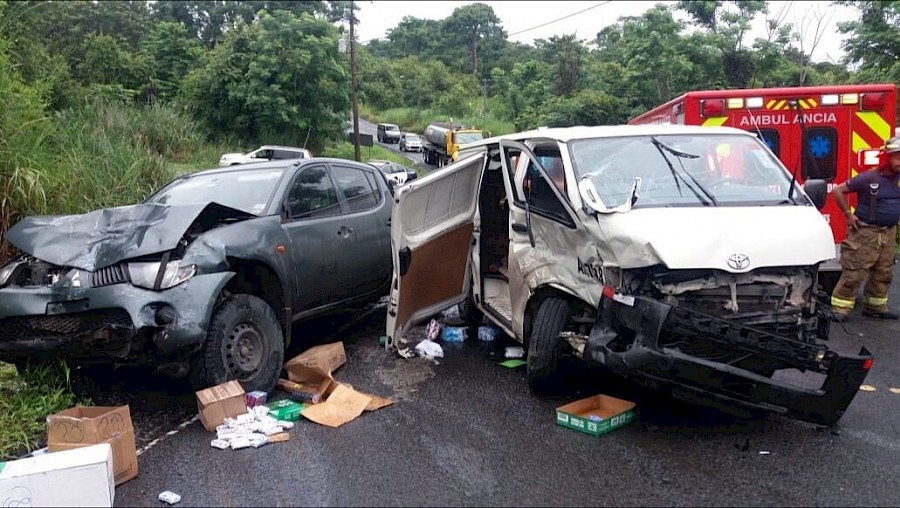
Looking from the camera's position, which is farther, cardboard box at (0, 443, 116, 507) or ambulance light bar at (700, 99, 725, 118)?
ambulance light bar at (700, 99, 725, 118)

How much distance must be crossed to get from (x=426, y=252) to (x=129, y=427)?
2.85 meters

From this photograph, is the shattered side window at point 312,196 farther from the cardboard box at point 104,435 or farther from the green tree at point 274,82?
the green tree at point 274,82

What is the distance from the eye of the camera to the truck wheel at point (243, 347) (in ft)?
16.1

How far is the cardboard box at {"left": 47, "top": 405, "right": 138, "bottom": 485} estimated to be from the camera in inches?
157

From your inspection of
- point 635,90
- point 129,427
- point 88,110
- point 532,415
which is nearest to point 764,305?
point 532,415

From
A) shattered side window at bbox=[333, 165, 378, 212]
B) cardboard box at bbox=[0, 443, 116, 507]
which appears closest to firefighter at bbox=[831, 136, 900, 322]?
shattered side window at bbox=[333, 165, 378, 212]

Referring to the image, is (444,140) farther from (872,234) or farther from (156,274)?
(156,274)

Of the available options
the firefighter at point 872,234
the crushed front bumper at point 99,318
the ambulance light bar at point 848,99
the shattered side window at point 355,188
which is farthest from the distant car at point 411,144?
the crushed front bumper at point 99,318

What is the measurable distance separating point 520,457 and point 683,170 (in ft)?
7.47

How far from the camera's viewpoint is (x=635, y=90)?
112 ft

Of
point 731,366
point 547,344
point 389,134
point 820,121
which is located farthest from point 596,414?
point 389,134

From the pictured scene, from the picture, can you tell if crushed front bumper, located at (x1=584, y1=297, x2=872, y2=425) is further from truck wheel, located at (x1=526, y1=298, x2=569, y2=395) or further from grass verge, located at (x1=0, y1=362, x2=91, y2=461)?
grass verge, located at (x1=0, y1=362, x2=91, y2=461)

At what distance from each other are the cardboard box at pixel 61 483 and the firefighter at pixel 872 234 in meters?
6.49

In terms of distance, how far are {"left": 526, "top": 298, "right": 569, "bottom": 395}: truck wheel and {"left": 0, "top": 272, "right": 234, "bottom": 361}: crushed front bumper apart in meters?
2.20
